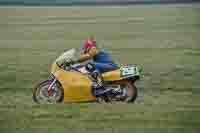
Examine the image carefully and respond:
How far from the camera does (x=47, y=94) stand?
8.49 metres

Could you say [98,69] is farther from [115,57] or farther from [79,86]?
[115,57]

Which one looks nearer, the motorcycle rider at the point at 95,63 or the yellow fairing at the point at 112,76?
the yellow fairing at the point at 112,76

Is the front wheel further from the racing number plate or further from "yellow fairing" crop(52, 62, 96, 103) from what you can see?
the racing number plate

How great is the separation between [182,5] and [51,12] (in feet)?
17.3

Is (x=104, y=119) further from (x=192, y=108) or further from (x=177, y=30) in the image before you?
(x=177, y=30)

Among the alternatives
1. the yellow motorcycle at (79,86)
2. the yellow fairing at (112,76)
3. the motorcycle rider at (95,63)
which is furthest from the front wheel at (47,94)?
the yellow fairing at (112,76)

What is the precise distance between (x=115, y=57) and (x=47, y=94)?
5.00 metres

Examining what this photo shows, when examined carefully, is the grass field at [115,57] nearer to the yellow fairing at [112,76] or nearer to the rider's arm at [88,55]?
the yellow fairing at [112,76]

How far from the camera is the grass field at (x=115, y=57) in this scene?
7.71 meters

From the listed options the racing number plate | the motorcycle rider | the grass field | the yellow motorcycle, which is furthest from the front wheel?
the racing number plate

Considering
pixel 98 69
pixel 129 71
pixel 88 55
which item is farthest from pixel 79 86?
pixel 129 71

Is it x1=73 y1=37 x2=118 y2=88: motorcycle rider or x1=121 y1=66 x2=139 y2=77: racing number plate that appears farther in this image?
x1=73 y1=37 x2=118 y2=88: motorcycle rider

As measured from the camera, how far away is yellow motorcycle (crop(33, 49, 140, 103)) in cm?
833

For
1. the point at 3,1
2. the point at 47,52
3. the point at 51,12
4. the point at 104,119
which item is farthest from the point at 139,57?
the point at 3,1
